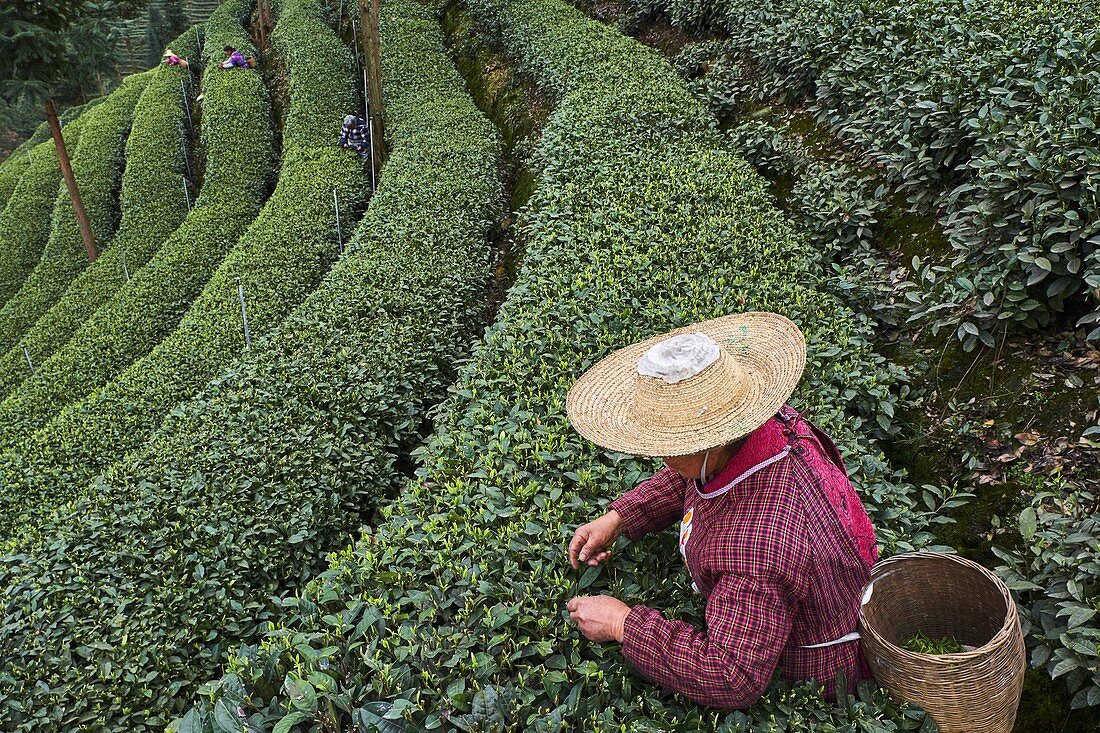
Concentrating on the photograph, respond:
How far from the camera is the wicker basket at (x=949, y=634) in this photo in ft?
6.10

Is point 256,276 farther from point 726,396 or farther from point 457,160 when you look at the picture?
point 726,396

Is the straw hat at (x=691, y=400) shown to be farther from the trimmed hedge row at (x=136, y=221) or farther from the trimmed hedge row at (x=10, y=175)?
the trimmed hedge row at (x=10, y=175)

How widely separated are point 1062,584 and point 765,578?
1.51m

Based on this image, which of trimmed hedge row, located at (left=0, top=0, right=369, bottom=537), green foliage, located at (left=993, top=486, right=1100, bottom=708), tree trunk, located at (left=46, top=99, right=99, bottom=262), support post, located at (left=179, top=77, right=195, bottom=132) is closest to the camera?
green foliage, located at (left=993, top=486, right=1100, bottom=708)

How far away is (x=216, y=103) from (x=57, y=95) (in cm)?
458

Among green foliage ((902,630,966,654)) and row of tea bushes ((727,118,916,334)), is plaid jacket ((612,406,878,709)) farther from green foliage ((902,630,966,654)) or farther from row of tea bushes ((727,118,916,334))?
row of tea bushes ((727,118,916,334))

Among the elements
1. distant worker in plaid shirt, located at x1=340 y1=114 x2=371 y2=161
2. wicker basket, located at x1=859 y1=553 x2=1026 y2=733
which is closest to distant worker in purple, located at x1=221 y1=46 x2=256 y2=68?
distant worker in plaid shirt, located at x1=340 y1=114 x2=371 y2=161

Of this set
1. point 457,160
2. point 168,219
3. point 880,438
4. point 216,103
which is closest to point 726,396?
point 880,438

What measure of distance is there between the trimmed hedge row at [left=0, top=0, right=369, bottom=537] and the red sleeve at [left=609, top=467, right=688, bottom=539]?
5.43 meters

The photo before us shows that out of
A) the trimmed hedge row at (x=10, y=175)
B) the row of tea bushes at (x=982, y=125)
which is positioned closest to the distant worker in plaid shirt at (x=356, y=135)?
the row of tea bushes at (x=982, y=125)

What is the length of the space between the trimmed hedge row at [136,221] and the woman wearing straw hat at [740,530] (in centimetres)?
1075

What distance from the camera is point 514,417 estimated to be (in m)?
3.48

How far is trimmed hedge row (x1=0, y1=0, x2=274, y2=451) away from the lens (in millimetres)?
9727

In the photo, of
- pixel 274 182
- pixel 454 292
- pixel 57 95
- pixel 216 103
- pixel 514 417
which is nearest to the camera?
pixel 514 417
